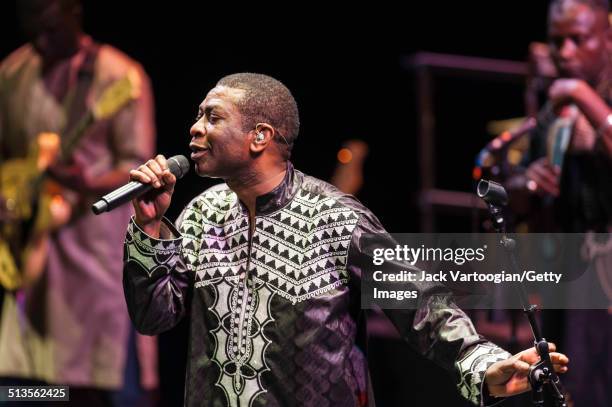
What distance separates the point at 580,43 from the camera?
181 inches

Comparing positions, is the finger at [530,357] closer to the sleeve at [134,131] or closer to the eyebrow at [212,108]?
the eyebrow at [212,108]

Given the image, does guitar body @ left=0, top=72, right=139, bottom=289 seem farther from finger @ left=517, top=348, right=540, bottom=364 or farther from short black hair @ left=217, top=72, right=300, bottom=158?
finger @ left=517, top=348, right=540, bottom=364

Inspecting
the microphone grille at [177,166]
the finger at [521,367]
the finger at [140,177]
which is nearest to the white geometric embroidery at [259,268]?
the microphone grille at [177,166]

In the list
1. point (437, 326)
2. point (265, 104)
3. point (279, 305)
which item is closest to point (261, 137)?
point (265, 104)

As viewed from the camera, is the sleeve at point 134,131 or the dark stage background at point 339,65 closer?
the sleeve at point 134,131

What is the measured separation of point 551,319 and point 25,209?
2906 mm

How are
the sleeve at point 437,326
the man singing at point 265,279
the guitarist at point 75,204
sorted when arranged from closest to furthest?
the sleeve at point 437,326, the man singing at point 265,279, the guitarist at point 75,204

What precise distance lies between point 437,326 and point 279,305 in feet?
1.45

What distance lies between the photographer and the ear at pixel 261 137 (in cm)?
311

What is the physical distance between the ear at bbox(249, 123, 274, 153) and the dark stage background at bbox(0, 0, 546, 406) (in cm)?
305

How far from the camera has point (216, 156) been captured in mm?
3061

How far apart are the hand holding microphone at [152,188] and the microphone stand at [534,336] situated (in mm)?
837

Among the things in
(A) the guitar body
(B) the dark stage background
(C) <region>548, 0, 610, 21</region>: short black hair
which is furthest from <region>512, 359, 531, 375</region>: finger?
(B) the dark stage background

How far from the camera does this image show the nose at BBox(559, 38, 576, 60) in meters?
4.60
